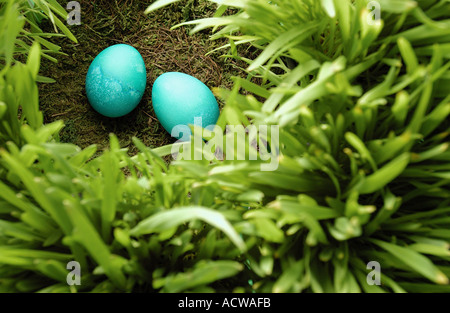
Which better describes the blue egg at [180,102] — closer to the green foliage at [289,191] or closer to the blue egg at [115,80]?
the blue egg at [115,80]

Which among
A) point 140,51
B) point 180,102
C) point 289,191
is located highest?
point 140,51

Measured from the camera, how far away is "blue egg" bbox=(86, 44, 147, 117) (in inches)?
44.8

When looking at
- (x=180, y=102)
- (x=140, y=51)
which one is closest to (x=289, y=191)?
(x=180, y=102)

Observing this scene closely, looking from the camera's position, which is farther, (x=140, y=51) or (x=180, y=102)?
(x=140, y=51)

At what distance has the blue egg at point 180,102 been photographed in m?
1.14

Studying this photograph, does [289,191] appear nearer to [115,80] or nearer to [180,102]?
[180,102]

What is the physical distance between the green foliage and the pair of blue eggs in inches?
15.5

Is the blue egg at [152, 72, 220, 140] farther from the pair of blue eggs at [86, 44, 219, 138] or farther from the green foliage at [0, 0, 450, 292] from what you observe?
the green foliage at [0, 0, 450, 292]

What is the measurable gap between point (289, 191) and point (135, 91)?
0.65 meters

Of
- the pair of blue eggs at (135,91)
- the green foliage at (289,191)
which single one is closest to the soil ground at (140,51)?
the pair of blue eggs at (135,91)

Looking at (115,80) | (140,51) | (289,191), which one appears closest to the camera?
(289,191)

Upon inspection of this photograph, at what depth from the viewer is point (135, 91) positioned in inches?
46.0
